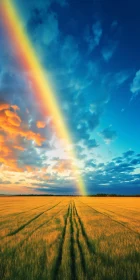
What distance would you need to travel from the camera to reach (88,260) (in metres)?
6.99

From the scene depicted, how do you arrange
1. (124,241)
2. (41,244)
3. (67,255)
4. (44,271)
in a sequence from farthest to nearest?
(124,241) → (41,244) → (67,255) → (44,271)

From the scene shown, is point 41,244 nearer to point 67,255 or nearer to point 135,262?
point 67,255

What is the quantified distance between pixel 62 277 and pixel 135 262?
2833mm

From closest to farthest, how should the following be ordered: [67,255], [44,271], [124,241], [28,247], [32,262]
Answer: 1. [44,271]
2. [32,262]
3. [67,255]
4. [28,247]
5. [124,241]

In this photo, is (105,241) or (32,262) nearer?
(32,262)

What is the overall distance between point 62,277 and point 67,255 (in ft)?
6.87

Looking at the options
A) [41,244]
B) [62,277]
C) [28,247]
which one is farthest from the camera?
[41,244]

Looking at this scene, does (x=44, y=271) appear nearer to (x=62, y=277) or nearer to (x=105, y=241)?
(x=62, y=277)

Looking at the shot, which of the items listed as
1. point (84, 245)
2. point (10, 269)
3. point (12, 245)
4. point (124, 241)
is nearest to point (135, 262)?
point (84, 245)

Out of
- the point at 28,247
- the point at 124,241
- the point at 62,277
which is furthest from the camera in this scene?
the point at 124,241

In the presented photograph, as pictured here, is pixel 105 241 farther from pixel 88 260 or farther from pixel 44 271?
pixel 44 271

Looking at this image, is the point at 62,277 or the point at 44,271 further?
the point at 44,271

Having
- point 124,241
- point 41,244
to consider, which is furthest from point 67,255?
point 124,241

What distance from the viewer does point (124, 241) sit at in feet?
33.0
